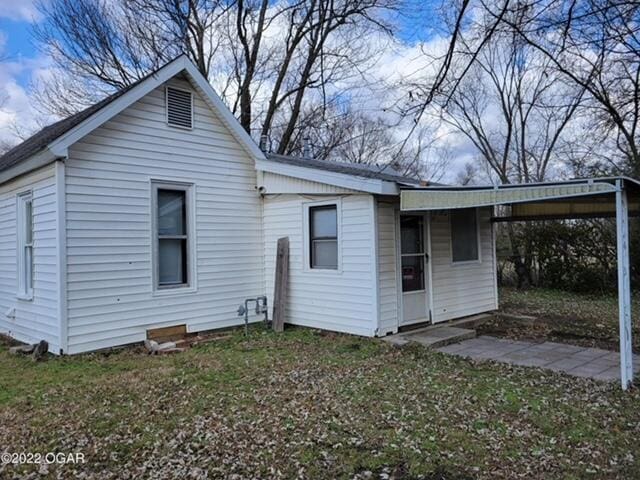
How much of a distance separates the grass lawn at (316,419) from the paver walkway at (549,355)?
0.39 m

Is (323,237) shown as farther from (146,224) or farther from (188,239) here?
(146,224)

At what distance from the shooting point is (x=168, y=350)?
6.81 m

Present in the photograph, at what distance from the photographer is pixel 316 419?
13.3 feet

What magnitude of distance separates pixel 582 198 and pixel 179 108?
246 inches

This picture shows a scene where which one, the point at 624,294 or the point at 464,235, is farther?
the point at 464,235

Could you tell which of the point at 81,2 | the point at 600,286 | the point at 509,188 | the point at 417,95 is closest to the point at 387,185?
the point at 417,95

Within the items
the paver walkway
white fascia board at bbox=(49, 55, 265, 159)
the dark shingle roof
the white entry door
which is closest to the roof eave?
white fascia board at bbox=(49, 55, 265, 159)

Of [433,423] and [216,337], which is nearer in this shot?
[433,423]

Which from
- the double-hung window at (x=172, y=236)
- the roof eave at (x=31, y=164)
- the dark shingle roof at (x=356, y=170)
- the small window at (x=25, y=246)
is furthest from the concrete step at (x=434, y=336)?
the small window at (x=25, y=246)

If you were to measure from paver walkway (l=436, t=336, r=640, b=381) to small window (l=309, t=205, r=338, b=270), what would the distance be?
94.3 inches

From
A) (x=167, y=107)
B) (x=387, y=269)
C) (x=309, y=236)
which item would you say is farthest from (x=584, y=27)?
(x=167, y=107)

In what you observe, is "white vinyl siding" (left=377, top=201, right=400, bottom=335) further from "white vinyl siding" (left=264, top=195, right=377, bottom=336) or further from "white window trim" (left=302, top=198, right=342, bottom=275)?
"white window trim" (left=302, top=198, right=342, bottom=275)

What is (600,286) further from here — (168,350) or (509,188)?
(168,350)

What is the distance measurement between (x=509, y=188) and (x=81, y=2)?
51.3 feet
